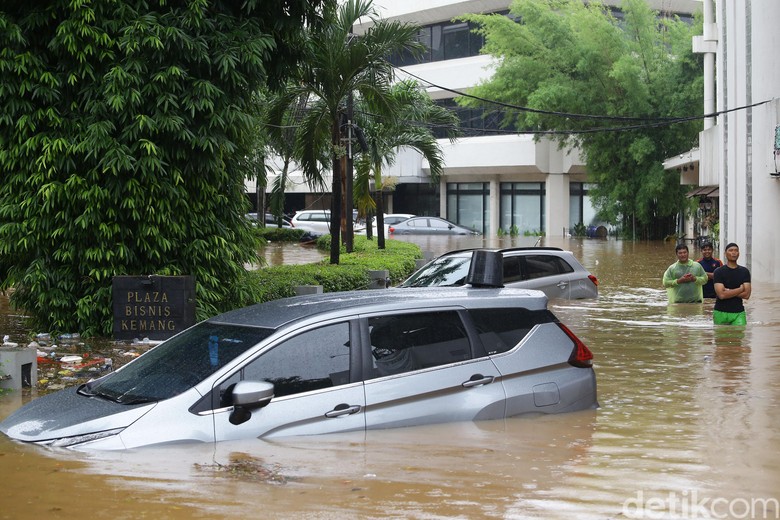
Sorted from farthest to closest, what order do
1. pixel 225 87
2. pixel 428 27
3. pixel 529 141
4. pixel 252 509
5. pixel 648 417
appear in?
pixel 428 27 → pixel 529 141 → pixel 225 87 → pixel 648 417 → pixel 252 509

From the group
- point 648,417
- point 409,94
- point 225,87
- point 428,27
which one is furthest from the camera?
point 428,27

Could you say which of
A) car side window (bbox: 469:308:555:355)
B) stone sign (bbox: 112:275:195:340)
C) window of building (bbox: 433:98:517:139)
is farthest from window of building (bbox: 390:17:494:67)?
car side window (bbox: 469:308:555:355)

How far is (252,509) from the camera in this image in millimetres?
5559

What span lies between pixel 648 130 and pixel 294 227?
1726cm

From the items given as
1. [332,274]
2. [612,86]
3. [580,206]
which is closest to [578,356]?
[332,274]

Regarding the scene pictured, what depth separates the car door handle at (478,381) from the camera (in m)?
7.01

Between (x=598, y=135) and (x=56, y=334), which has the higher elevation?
(x=598, y=135)

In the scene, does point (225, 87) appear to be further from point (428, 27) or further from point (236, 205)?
point (428, 27)

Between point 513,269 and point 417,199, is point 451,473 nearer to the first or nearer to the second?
point 513,269

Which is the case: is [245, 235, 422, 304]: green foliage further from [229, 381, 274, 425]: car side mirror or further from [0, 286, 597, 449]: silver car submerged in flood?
[229, 381, 274, 425]: car side mirror

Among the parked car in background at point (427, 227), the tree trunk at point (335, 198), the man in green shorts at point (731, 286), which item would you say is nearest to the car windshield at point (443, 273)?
the man in green shorts at point (731, 286)

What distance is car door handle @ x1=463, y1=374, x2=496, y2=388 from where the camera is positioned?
7012 millimetres

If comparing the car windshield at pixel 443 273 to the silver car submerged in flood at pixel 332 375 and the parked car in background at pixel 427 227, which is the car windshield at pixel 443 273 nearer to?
the silver car submerged in flood at pixel 332 375

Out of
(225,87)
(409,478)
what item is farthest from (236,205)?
(409,478)
